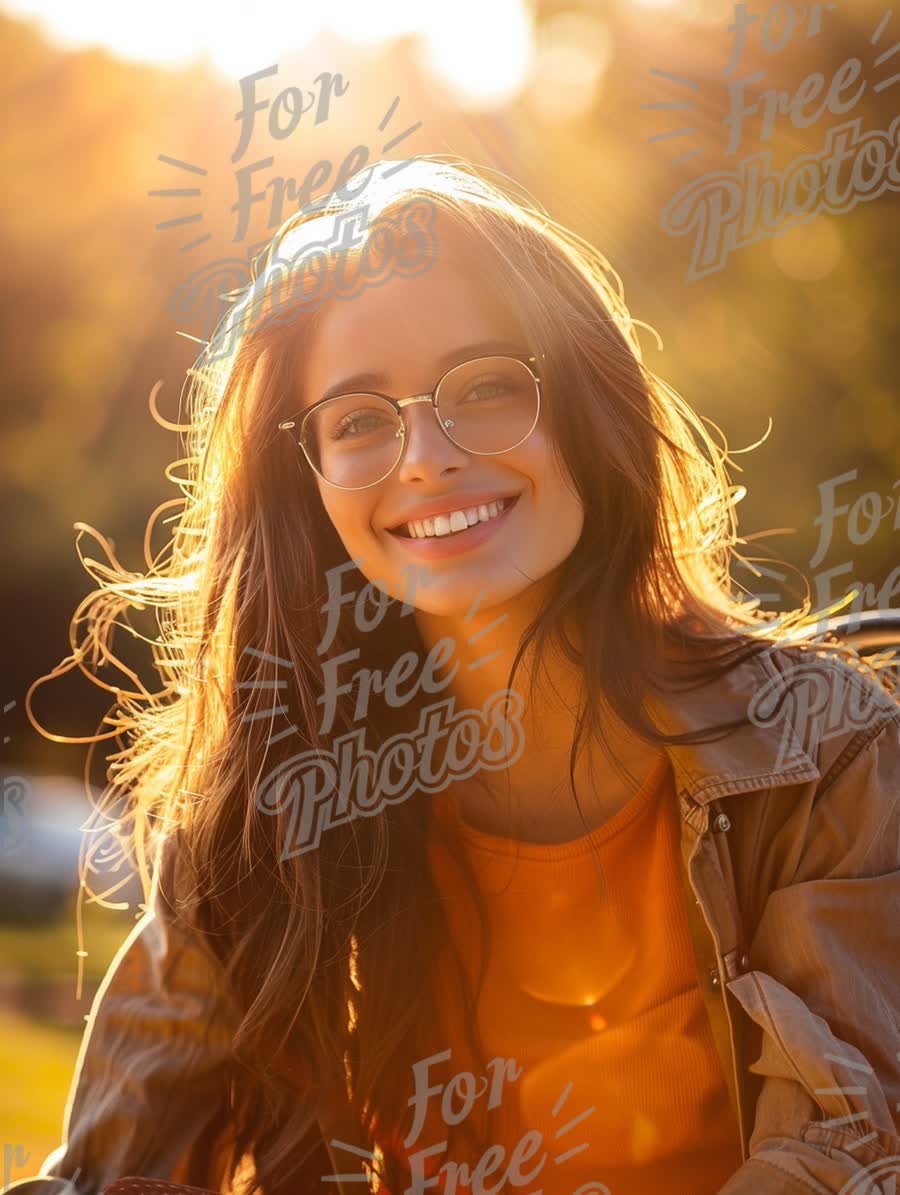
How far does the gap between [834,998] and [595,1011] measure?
0.43 m

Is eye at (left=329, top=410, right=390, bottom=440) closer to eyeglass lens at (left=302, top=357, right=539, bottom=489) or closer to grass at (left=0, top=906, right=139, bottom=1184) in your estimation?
eyeglass lens at (left=302, top=357, right=539, bottom=489)

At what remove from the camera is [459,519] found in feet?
6.97

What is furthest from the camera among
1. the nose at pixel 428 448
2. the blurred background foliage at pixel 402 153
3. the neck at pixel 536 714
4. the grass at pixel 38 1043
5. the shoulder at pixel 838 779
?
the blurred background foliage at pixel 402 153

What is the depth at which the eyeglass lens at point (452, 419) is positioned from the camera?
211 cm

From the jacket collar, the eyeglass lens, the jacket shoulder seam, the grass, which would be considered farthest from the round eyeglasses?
the grass

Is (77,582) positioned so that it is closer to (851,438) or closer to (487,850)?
(851,438)

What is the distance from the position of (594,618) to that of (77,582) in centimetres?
934

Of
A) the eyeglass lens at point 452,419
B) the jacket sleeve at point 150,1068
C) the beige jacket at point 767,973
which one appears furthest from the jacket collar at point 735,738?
the jacket sleeve at point 150,1068

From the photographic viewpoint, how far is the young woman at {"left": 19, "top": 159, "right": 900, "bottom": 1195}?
6.68 feet

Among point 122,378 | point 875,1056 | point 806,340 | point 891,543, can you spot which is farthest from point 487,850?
point 122,378

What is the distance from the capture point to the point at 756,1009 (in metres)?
1.87

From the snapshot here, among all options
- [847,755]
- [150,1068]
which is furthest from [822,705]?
[150,1068]

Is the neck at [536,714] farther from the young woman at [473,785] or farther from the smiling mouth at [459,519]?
the smiling mouth at [459,519]

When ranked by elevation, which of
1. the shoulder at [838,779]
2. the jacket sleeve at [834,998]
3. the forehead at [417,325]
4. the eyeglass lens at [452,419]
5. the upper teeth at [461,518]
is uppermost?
the forehead at [417,325]
